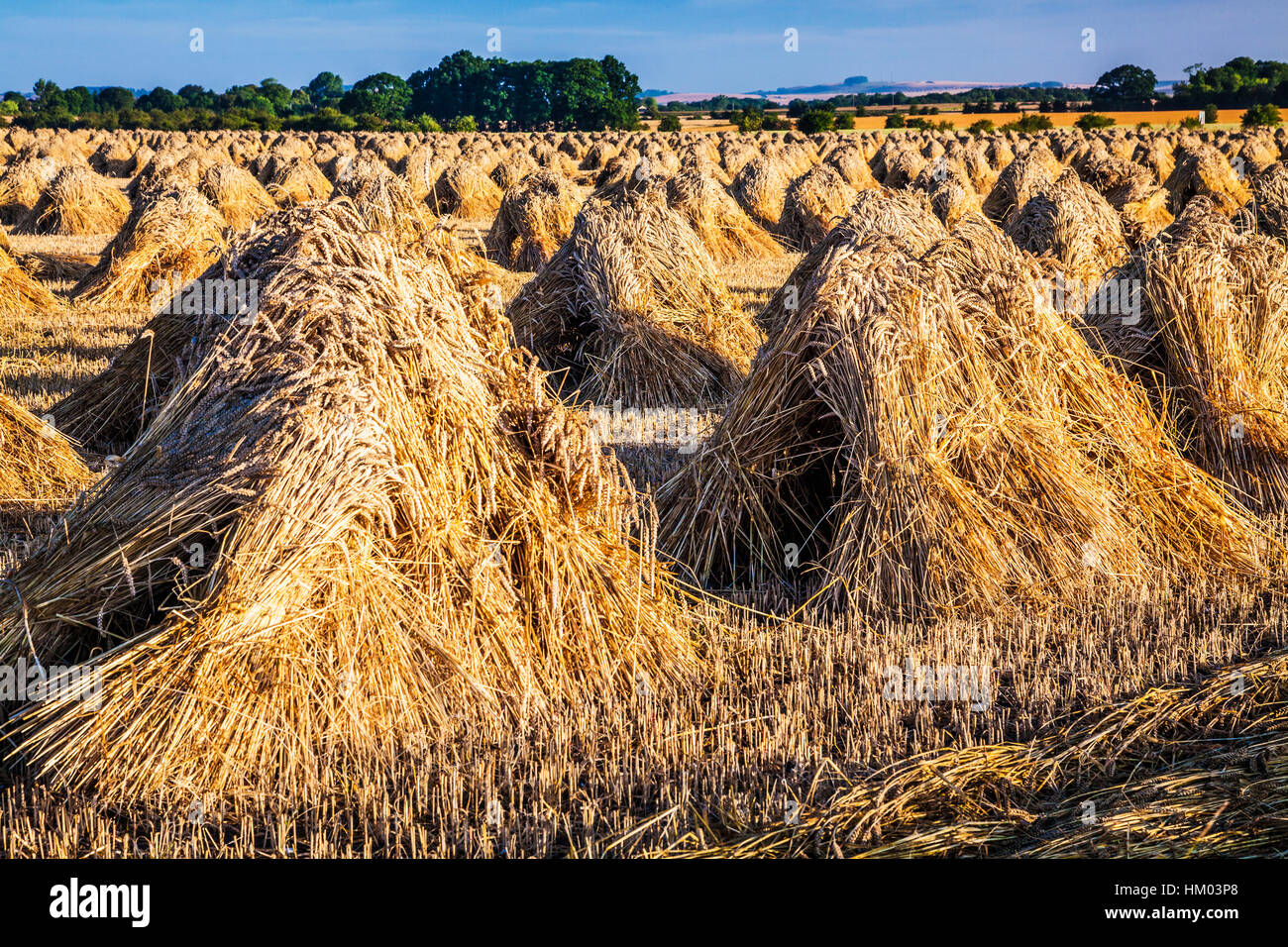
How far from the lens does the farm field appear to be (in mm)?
3545

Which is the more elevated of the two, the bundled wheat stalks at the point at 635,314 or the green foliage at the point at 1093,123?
the green foliage at the point at 1093,123

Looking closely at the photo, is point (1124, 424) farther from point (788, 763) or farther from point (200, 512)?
point (200, 512)

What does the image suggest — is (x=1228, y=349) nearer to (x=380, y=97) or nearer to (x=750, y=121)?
(x=750, y=121)

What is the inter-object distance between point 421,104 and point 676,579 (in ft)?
279

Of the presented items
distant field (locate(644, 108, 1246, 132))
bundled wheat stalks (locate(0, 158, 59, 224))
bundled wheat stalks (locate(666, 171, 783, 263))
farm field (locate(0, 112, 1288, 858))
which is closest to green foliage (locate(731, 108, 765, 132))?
distant field (locate(644, 108, 1246, 132))

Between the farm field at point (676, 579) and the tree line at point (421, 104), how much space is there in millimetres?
58839

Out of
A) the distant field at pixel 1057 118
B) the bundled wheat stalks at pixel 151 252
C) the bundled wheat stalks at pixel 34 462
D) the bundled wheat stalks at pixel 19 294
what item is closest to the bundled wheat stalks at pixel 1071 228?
the bundled wheat stalks at pixel 34 462

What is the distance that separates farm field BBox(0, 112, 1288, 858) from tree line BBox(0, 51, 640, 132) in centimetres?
5884

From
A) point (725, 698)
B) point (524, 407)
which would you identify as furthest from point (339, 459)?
point (725, 698)

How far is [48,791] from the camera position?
11.5 ft

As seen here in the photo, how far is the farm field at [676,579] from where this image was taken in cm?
354

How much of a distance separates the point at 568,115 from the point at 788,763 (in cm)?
7023

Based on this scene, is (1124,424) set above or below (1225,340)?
below

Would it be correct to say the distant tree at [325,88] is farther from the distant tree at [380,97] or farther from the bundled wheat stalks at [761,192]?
the bundled wheat stalks at [761,192]
